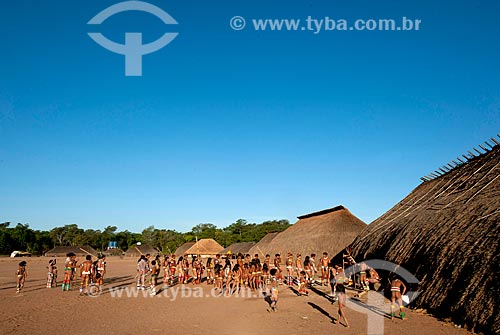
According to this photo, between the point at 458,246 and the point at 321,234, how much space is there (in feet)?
61.5

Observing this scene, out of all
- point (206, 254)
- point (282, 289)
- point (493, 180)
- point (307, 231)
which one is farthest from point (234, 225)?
point (493, 180)

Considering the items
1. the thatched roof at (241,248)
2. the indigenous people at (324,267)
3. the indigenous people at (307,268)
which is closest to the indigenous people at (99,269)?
the indigenous people at (307,268)

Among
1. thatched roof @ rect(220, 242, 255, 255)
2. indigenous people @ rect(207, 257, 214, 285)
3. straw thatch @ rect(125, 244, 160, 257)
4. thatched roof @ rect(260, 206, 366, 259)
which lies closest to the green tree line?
straw thatch @ rect(125, 244, 160, 257)

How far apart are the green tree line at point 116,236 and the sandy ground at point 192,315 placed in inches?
2235

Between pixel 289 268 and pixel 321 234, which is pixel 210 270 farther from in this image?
pixel 321 234

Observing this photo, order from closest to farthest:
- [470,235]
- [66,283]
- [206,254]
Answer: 1. [470,235]
2. [66,283]
3. [206,254]

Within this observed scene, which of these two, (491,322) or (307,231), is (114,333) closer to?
(491,322)

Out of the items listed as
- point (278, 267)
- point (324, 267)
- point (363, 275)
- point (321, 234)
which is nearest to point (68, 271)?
point (278, 267)

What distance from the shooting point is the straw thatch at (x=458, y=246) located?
31.4 ft

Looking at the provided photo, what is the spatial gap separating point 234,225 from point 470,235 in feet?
296

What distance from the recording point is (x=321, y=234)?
1168 inches

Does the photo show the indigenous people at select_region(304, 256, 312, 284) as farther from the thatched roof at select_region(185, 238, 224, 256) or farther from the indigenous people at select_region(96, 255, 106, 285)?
Result: the thatched roof at select_region(185, 238, 224, 256)

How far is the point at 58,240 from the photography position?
98.6 m

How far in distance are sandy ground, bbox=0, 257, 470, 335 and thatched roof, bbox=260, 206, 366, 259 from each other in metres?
11.9
